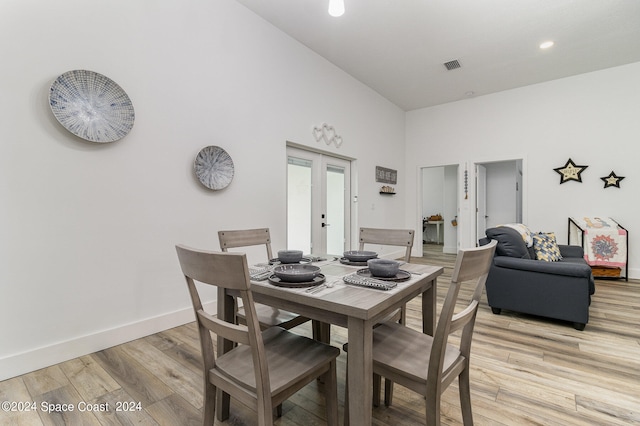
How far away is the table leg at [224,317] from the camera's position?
142 centimetres

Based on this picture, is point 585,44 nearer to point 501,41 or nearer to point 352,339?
point 501,41

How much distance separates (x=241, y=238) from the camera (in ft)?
6.68

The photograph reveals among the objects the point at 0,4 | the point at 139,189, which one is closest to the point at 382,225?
the point at 139,189

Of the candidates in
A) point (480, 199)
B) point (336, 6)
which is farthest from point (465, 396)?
point (480, 199)

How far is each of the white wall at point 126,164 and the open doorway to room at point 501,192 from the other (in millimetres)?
4977

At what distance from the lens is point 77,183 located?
207 centimetres

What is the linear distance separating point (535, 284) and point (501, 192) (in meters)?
4.65

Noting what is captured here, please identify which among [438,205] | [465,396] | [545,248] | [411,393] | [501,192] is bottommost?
[411,393]

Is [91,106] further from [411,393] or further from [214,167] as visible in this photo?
[411,393]

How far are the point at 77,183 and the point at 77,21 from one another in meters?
1.17

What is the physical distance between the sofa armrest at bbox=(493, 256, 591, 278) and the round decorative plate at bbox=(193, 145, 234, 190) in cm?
285

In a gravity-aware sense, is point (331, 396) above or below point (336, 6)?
below

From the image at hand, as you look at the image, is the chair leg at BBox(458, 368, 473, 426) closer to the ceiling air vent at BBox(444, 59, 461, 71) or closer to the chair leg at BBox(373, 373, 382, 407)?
the chair leg at BBox(373, 373, 382, 407)

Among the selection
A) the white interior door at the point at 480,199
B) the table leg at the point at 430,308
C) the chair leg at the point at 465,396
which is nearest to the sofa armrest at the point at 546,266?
the table leg at the point at 430,308
